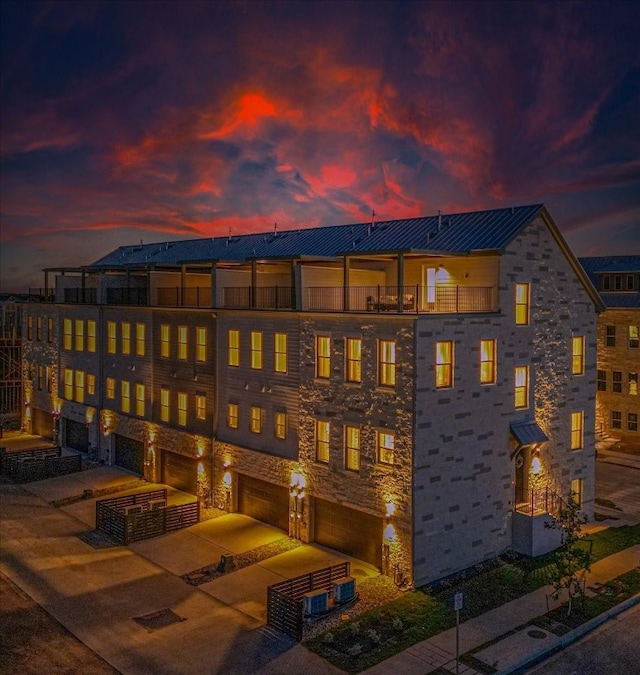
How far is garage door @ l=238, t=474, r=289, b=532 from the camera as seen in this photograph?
30.0 metres

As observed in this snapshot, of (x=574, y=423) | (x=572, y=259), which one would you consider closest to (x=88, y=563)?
(x=574, y=423)

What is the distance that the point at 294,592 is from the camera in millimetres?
22250

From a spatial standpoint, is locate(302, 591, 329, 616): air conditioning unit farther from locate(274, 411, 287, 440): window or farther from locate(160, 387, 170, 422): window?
locate(160, 387, 170, 422): window

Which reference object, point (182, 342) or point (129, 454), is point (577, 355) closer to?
point (182, 342)

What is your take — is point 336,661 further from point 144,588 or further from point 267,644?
point 144,588

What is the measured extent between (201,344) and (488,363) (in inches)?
598

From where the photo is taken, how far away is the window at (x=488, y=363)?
26547 mm

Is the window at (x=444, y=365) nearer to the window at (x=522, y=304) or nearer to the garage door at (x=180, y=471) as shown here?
the window at (x=522, y=304)

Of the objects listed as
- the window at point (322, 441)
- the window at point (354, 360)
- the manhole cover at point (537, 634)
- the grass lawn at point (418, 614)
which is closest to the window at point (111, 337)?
the window at point (322, 441)

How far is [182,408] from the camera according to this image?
35.9m

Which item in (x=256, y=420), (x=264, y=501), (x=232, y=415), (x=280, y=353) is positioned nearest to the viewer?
(x=280, y=353)

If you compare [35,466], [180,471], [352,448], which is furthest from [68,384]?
[352,448]

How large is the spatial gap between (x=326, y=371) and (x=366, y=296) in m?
4.05

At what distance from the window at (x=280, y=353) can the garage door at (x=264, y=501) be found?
5418 mm
